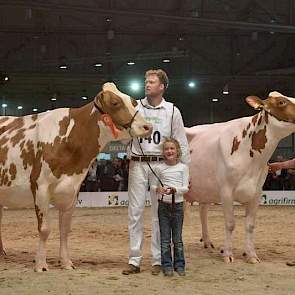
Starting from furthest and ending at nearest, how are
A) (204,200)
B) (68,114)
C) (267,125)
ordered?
(204,200)
(267,125)
(68,114)

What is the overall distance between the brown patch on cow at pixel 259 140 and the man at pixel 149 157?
1128mm

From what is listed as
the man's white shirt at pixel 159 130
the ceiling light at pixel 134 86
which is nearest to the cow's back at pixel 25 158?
the man's white shirt at pixel 159 130

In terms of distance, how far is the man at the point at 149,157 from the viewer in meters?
5.98

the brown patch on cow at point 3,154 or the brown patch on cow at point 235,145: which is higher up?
the brown patch on cow at point 235,145

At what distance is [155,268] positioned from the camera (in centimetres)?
594

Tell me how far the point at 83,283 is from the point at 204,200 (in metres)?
2.48

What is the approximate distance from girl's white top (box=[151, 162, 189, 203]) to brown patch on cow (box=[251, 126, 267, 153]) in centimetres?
126

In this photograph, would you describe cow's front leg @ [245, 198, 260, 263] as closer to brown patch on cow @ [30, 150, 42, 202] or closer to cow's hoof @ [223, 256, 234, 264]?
cow's hoof @ [223, 256, 234, 264]

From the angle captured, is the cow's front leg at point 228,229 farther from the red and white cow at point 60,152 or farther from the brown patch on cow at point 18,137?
the brown patch on cow at point 18,137

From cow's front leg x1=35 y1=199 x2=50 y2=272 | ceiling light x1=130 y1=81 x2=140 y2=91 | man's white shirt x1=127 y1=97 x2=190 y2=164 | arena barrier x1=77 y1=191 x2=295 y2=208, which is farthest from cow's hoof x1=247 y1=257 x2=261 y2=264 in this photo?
ceiling light x1=130 y1=81 x2=140 y2=91

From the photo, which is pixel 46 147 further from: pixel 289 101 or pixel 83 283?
pixel 289 101

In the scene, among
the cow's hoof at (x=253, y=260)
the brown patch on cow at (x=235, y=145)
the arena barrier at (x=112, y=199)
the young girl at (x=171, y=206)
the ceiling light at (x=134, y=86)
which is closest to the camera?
the young girl at (x=171, y=206)

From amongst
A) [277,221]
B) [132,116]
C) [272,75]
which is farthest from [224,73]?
[132,116]

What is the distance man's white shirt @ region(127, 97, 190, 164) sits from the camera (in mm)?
6023
